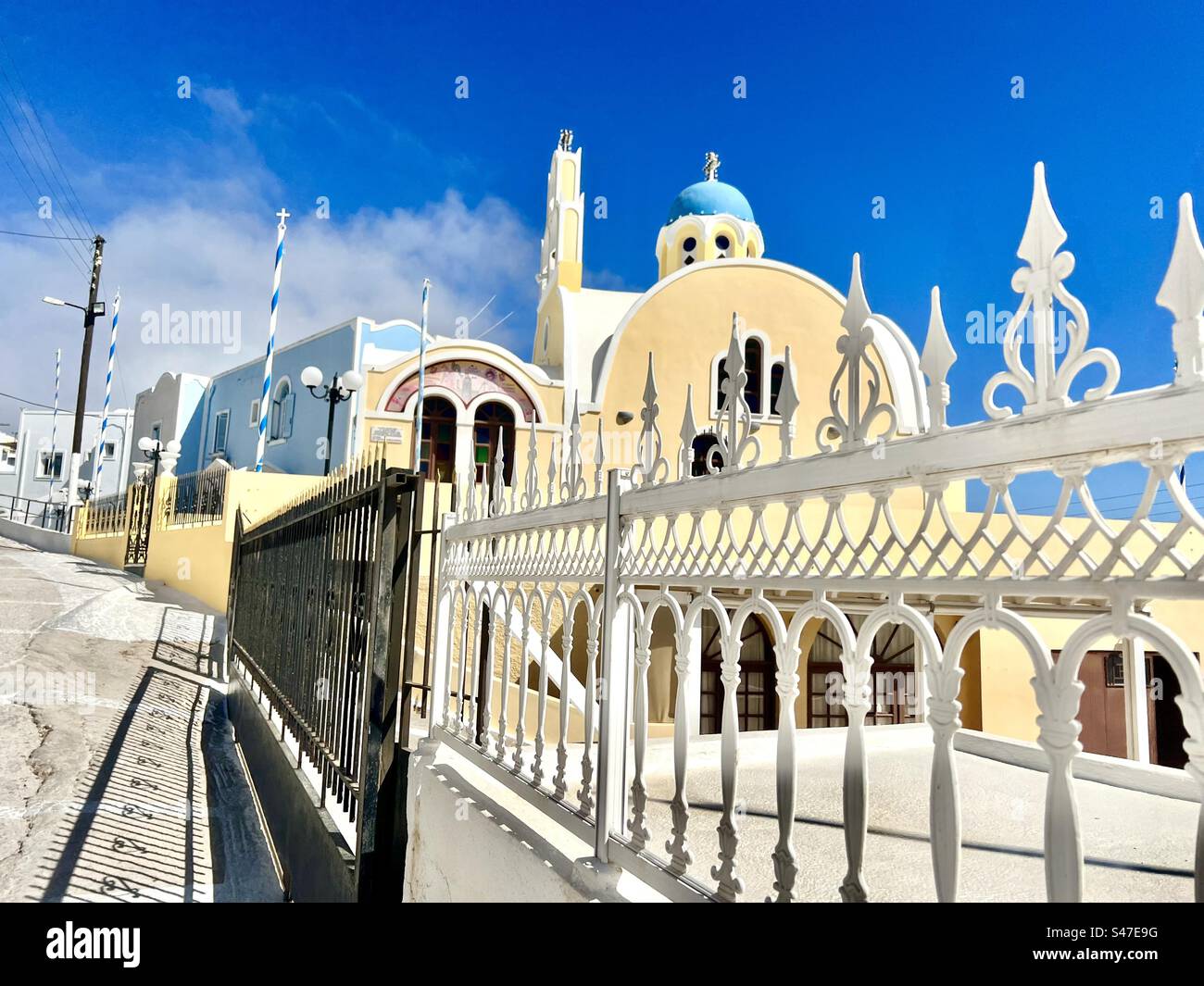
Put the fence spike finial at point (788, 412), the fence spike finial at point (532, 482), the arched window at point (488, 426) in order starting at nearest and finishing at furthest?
the fence spike finial at point (788, 412) < the fence spike finial at point (532, 482) < the arched window at point (488, 426)

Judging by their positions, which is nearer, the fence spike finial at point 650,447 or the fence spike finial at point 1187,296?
the fence spike finial at point 1187,296

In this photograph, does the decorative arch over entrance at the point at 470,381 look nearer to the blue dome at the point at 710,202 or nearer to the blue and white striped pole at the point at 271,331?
the blue and white striped pole at the point at 271,331

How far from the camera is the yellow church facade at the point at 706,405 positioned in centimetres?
1165

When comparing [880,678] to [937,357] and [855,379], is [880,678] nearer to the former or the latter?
[855,379]

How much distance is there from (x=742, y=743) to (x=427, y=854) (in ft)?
5.99

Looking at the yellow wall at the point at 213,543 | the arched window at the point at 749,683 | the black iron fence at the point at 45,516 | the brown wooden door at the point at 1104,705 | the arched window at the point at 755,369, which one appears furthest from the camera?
the black iron fence at the point at 45,516

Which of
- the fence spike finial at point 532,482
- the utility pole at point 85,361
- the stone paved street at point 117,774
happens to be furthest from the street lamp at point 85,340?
the fence spike finial at point 532,482

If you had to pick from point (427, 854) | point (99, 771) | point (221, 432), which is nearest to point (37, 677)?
point (99, 771)

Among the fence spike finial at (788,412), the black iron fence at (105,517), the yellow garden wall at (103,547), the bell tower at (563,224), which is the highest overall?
the bell tower at (563,224)

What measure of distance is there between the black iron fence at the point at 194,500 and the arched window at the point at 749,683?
24.2 ft

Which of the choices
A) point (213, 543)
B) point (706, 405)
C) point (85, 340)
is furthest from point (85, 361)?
point (706, 405)

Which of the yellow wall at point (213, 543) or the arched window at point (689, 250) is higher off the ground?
the arched window at point (689, 250)

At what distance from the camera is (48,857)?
3.21m

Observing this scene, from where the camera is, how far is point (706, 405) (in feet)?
58.5
